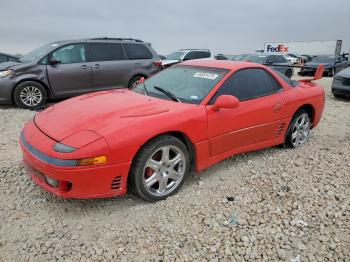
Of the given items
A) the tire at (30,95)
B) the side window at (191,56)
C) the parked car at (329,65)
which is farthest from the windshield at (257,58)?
the tire at (30,95)

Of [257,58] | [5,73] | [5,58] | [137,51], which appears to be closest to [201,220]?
[5,73]

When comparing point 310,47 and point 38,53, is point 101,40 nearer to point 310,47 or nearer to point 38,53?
point 38,53

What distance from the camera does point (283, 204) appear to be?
11.0 ft

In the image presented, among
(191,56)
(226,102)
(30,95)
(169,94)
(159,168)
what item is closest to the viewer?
(159,168)

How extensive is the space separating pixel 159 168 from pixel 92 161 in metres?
0.72

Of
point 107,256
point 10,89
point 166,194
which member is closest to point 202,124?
point 166,194

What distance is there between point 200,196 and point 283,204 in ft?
2.83

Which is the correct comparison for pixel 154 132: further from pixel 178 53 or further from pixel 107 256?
pixel 178 53

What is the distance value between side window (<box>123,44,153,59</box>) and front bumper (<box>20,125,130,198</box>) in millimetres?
5852

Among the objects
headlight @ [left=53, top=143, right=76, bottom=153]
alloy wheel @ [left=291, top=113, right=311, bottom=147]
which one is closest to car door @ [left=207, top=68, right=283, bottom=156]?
alloy wheel @ [left=291, top=113, right=311, bottom=147]

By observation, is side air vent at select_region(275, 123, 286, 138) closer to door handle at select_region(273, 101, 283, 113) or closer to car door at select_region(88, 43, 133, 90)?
door handle at select_region(273, 101, 283, 113)

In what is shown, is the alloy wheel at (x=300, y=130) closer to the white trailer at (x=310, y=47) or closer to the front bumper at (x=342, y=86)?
the front bumper at (x=342, y=86)

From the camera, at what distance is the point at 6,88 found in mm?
6867

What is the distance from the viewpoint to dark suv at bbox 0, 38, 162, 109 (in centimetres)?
699
